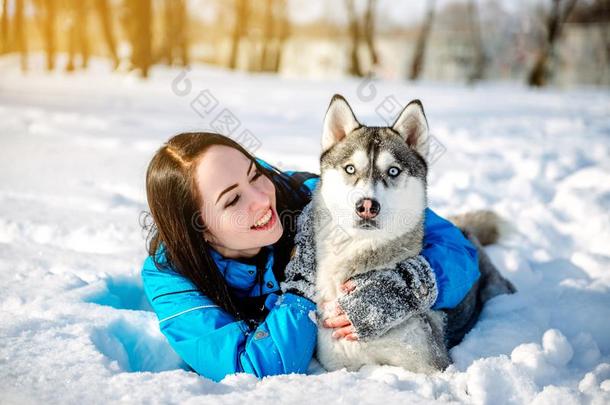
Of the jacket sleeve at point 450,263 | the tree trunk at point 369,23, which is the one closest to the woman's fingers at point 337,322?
the jacket sleeve at point 450,263

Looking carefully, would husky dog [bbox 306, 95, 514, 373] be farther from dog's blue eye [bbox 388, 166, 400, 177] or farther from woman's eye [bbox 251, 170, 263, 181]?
woman's eye [bbox 251, 170, 263, 181]

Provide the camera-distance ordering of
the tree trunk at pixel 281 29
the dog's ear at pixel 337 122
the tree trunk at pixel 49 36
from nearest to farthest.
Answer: the dog's ear at pixel 337 122 < the tree trunk at pixel 49 36 < the tree trunk at pixel 281 29

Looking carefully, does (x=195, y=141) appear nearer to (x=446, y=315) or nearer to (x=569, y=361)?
(x=446, y=315)

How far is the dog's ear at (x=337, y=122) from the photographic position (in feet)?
7.68

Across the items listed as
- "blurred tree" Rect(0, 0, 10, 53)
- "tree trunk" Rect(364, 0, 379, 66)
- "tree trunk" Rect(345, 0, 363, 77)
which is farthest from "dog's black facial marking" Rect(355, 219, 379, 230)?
"blurred tree" Rect(0, 0, 10, 53)

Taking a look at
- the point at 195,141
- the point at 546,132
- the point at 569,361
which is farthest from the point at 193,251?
the point at 546,132

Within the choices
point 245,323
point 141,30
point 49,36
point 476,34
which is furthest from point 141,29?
point 476,34

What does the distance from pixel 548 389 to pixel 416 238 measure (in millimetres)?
843

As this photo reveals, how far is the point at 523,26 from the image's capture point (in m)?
29.1

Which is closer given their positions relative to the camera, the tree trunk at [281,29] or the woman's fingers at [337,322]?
the woman's fingers at [337,322]

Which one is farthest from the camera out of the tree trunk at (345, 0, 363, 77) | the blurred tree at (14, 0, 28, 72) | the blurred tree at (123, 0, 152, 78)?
the blurred tree at (14, 0, 28, 72)

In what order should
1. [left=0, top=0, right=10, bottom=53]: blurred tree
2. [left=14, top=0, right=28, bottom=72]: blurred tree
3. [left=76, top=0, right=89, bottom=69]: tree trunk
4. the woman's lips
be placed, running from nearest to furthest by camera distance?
the woman's lips < [left=0, top=0, right=10, bottom=53]: blurred tree < [left=14, top=0, right=28, bottom=72]: blurred tree < [left=76, top=0, right=89, bottom=69]: tree trunk

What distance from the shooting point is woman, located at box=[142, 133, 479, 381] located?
6.75 ft

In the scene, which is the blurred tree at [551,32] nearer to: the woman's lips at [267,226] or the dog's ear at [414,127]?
the dog's ear at [414,127]
